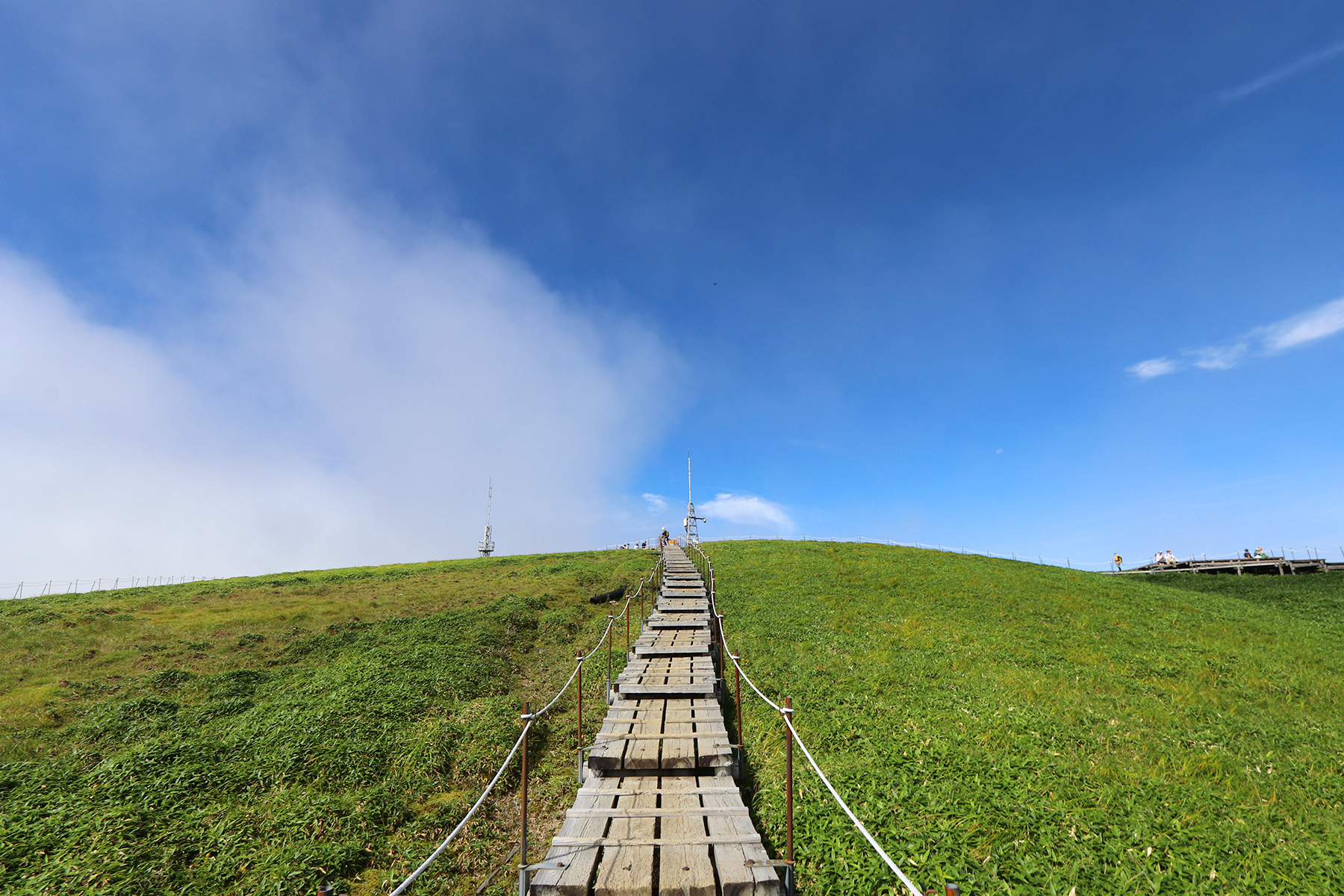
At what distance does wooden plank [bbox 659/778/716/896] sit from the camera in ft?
17.5

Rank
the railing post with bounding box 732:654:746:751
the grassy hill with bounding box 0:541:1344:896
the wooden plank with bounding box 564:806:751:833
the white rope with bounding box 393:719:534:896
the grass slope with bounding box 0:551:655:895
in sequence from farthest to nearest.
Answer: the railing post with bounding box 732:654:746:751 < the grass slope with bounding box 0:551:655:895 < the grassy hill with bounding box 0:541:1344:896 < the wooden plank with bounding box 564:806:751:833 < the white rope with bounding box 393:719:534:896

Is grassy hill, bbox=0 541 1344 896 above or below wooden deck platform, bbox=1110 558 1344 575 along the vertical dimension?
below

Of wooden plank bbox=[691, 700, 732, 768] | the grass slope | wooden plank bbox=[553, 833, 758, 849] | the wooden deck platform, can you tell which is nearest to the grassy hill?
the grass slope

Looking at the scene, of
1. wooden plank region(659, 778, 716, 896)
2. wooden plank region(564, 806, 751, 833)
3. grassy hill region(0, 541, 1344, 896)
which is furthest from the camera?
grassy hill region(0, 541, 1344, 896)

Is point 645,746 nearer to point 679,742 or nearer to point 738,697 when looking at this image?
point 679,742

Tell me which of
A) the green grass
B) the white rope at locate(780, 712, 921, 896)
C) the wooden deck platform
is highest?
the wooden deck platform

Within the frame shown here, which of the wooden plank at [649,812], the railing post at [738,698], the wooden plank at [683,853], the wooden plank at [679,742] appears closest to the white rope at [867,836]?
the wooden plank at [649,812]

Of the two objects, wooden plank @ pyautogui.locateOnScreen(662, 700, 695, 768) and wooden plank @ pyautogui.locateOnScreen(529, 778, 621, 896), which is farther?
wooden plank @ pyautogui.locateOnScreen(662, 700, 695, 768)

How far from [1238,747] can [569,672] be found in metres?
15.9

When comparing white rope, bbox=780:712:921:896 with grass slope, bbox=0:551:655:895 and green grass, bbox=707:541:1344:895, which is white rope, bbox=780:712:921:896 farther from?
grass slope, bbox=0:551:655:895

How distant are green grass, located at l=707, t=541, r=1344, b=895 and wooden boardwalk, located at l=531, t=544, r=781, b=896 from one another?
58.7 inches

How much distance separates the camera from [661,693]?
427 inches

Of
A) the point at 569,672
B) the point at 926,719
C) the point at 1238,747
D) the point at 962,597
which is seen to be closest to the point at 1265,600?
the point at 962,597

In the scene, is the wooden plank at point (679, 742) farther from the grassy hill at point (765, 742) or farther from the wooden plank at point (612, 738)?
the grassy hill at point (765, 742)
